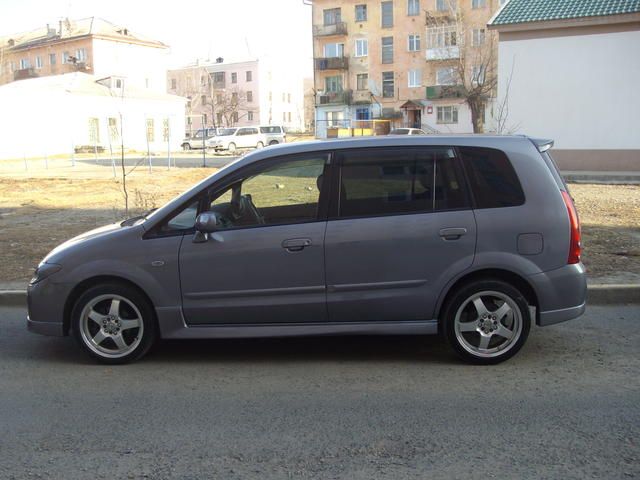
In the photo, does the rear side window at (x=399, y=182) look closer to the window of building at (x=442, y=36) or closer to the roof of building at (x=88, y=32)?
the window of building at (x=442, y=36)

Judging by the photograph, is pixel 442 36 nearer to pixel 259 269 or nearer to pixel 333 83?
pixel 333 83

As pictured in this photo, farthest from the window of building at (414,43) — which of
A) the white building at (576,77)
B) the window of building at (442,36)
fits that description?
the white building at (576,77)

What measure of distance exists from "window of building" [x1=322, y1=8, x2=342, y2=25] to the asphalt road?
62980 mm

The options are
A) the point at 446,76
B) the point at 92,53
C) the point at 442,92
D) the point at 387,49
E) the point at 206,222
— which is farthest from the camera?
the point at 92,53

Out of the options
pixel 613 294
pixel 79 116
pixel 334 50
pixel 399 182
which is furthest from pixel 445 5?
pixel 399 182

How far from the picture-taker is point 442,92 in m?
58.2

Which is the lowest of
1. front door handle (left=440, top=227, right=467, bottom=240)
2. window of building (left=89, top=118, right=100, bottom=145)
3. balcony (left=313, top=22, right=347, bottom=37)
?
front door handle (left=440, top=227, right=467, bottom=240)

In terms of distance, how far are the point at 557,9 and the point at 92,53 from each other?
62853mm

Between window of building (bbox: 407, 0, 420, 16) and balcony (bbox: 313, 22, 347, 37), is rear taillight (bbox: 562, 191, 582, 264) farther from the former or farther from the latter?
balcony (bbox: 313, 22, 347, 37)

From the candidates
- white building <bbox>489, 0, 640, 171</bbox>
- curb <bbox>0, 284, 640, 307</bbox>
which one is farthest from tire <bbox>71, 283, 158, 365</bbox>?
white building <bbox>489, 0, 640, 171</bbox>

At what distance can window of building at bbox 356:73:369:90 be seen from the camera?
213 feet

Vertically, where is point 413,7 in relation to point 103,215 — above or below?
above

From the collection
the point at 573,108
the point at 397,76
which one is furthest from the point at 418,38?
the point at 573,108

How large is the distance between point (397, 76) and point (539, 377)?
199 ft
